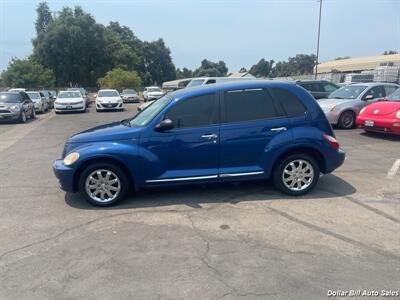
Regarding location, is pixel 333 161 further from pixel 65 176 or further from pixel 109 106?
pixel 109 106

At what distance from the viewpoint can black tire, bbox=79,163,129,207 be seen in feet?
18.2

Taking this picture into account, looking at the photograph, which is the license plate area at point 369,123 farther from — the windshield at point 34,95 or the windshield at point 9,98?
the windshield at point 34,95

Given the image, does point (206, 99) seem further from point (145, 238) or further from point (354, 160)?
point (354, 160)

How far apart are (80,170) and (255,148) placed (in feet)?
8.60

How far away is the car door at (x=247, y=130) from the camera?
571 cm

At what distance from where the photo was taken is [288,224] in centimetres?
484

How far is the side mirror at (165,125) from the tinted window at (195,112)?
12 cm

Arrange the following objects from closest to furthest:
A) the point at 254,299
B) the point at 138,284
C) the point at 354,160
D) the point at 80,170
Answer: the point at 254,299
the point at 138,284
the point at 80,170
the point at 354,160

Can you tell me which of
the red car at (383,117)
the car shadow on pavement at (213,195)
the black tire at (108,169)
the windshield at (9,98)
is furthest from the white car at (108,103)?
the black tire at (108,169)

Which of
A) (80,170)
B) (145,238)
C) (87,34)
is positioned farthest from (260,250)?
(87,34)

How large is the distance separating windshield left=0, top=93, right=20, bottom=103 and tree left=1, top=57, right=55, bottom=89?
121 ft

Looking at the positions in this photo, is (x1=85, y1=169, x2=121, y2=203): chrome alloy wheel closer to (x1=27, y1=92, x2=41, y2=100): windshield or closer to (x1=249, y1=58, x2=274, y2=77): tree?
(x1=27, y1=92, x2=41, y2=100): windshield

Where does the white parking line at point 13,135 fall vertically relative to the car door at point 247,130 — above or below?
below

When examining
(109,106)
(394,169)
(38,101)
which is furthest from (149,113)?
(38,101)
